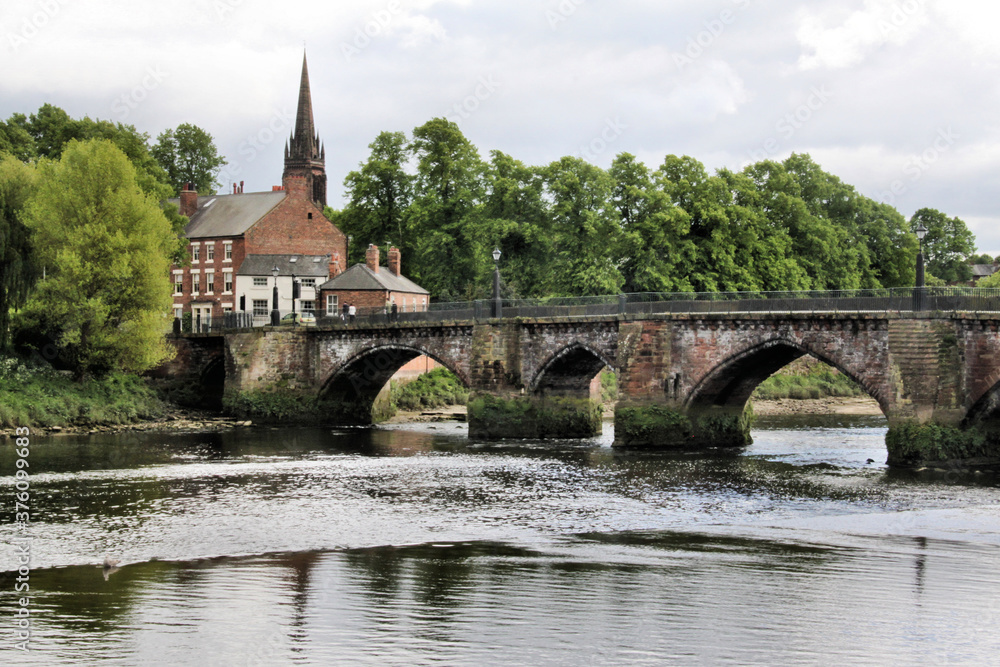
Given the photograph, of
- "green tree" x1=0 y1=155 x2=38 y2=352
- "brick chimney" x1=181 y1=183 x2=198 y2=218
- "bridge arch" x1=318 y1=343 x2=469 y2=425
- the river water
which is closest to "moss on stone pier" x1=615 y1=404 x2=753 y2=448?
the river water

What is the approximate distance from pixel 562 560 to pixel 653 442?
55.9ft

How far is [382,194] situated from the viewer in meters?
69.6

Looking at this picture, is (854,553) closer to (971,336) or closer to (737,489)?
(737,489)

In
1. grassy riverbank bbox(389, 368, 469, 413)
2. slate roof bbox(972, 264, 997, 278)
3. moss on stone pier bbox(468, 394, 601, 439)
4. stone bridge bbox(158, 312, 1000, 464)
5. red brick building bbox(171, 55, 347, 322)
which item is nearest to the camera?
stone bridge bbox(158, 312, 1000, 464)

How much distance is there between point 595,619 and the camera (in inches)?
584

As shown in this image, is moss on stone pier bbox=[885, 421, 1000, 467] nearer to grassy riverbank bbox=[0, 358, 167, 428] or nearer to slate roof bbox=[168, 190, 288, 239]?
grassy riverbank bbox=[0, 358, 167, 428]

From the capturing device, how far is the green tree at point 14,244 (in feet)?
143

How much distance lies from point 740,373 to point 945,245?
61016 millimetres

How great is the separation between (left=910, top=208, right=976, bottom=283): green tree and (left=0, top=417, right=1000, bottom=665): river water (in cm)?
5906

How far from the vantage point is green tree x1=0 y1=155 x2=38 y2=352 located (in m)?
43.5

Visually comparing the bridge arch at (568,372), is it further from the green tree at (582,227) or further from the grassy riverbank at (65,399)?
the grassy riverbank at (65,399)

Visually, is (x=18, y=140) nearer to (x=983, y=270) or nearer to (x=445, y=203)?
(x=445, y=203)

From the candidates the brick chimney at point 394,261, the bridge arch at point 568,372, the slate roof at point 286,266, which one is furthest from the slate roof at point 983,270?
the bridge arch at point 568,372

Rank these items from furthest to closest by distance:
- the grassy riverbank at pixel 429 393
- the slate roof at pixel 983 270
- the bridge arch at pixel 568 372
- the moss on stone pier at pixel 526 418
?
the slate roof at pixel 983 270 < the grassy riverbank at pixel 429 393 < the moss on stone pier at pixel 526 418 < the bridge arch at pixel 568 372
